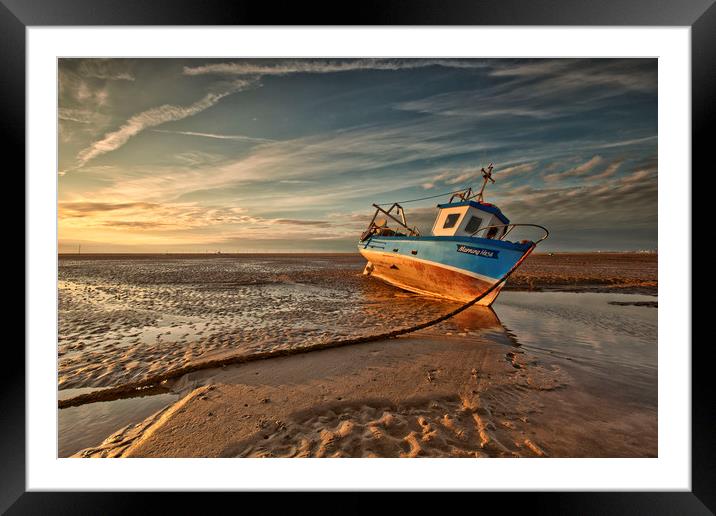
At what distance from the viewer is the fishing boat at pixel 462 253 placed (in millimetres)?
8398

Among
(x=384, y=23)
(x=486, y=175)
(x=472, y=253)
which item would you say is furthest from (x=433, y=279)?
(x=384, y=23)

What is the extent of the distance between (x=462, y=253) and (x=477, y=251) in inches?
19.4

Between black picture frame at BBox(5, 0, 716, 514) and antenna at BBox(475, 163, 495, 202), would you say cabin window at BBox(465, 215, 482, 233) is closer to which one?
antenna at BBox(475, 163, 495, 202)

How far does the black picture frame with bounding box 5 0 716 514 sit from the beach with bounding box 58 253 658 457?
1.95 feet

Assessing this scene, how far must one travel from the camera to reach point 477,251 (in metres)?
8.75

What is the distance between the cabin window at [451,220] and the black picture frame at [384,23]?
8618 millimetres

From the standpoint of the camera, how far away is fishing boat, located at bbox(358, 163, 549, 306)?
8398mm

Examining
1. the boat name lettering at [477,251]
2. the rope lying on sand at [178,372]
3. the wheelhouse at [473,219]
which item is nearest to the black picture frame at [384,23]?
the rope lying on sand at [178,372]

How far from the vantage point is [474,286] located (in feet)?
29.9

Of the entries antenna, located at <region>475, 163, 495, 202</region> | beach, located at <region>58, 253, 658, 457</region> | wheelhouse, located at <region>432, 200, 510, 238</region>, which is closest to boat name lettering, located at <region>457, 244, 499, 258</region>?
wheelhouse, located at <region>432, 200, 510, 238</region>

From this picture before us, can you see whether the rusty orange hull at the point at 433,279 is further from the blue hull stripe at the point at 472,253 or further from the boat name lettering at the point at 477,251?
the boat name lettering at the point at 477,251

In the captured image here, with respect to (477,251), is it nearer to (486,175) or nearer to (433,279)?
(433,279)
